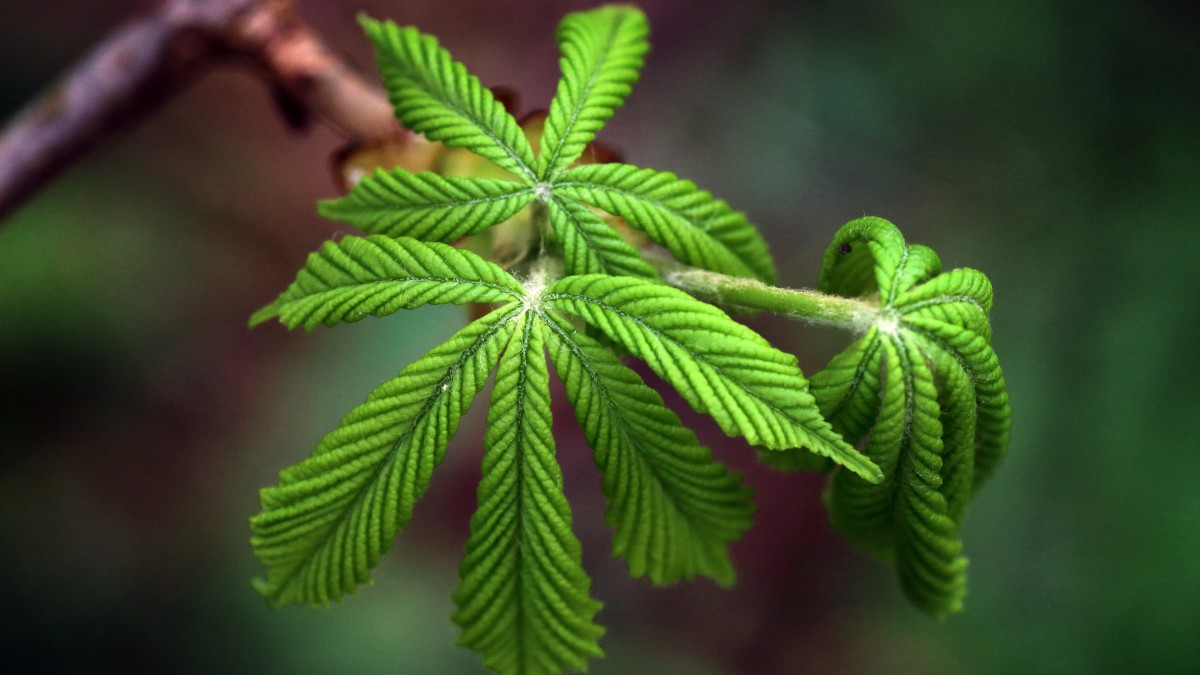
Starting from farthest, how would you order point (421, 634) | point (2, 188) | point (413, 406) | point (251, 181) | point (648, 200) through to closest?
point (251, 181) → point (421, 634) → point (2, 188) → point (648, 200) → point (413, 406)

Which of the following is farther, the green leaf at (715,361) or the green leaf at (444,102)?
the green leaf at (444,102)

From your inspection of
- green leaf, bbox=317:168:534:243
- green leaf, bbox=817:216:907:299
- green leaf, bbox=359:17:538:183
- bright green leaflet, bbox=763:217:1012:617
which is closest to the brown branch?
green leaf, bbox=359:17:538:183

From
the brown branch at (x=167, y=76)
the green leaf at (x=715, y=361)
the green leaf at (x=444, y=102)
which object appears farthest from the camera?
the brown branch at (x=167, y=76)

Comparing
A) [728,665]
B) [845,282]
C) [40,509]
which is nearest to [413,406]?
[845,282]

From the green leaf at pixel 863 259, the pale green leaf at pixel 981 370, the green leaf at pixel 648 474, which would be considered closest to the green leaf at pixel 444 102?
the green leaf at pixel 648 474

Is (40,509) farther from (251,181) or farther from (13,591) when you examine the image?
(251,181)

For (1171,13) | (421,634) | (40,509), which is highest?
(1171,13)

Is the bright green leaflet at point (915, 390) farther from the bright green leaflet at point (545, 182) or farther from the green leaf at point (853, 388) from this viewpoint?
the bright green leaflet at point (545, 182)

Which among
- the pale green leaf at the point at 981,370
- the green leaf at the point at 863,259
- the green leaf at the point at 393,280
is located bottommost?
the green leaf at the point at 393,280
